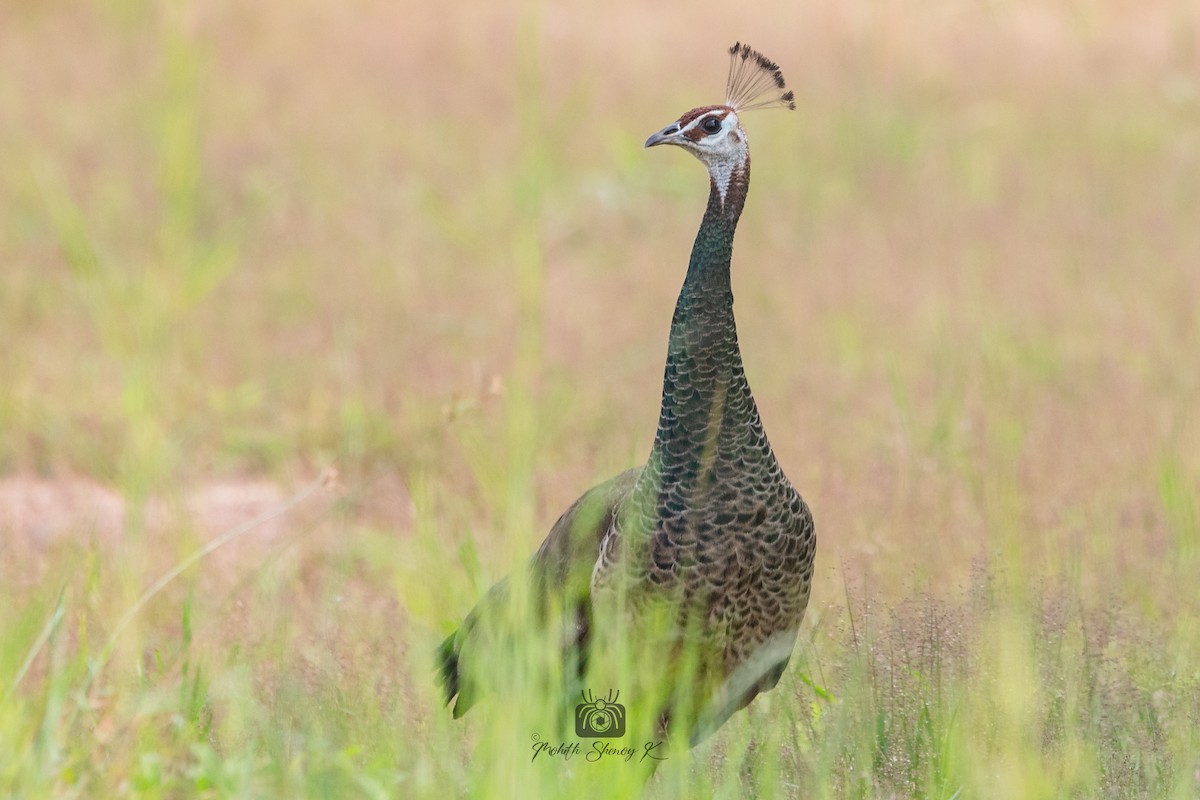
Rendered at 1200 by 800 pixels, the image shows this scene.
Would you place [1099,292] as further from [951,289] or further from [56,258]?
[56,258]

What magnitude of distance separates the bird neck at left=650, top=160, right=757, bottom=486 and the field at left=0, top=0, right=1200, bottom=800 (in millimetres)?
391

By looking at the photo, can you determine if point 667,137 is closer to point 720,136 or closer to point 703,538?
point 720,136

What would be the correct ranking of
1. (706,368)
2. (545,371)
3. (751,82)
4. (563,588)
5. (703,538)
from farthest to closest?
1. (545,371)
2. (751,82)
3. (563,588)
4. (706,368)
5. (703,538)

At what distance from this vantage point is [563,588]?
3.62m

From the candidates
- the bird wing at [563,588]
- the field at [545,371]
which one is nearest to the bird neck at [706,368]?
the bird wing at [563,588]

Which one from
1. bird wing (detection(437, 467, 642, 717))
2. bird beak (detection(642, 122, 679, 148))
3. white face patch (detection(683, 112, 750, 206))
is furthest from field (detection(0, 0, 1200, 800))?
white face patch (detection(683, 112, 750, 206))

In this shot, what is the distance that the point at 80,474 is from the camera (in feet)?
19.6
